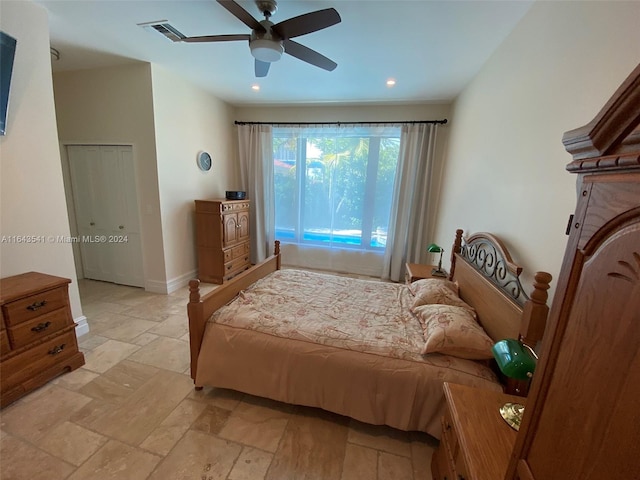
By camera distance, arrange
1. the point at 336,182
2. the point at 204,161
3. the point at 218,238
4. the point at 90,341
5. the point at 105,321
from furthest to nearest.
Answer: the point at 336,182, the point at 204,161, the point at 218,238, the point at 105,321, the point at 90,341

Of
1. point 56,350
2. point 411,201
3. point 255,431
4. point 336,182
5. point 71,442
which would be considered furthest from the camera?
point 336,182

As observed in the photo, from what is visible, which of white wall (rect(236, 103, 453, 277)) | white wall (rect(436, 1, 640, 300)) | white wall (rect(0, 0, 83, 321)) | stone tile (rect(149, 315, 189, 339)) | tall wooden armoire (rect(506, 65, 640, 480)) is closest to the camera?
tall wooden armoire (rect(506, 65, 640, 480))

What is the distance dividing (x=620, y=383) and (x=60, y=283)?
297 cm

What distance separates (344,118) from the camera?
421 cm

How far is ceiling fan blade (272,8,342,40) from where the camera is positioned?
1635mm

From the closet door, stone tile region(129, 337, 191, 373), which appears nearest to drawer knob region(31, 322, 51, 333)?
stone tile region(129, 337, 191, 373)

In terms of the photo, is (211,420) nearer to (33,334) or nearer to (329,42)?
(33,334)

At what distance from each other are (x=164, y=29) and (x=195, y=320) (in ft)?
8.25

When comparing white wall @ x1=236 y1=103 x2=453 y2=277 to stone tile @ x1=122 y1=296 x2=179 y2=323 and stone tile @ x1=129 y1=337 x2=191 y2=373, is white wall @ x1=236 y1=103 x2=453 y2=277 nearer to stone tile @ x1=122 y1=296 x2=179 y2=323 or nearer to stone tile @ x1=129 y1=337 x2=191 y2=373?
stone tile @ x1=122 y1=296 x2=179 y2=323

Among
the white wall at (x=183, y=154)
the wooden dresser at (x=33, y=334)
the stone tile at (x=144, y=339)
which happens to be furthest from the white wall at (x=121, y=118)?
the wooden dresser at (x=33, y=334)

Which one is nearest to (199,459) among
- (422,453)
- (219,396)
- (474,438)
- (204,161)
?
(219,396)

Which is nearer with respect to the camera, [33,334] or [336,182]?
[33,334]

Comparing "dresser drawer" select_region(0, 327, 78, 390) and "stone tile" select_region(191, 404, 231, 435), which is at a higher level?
"dresser drawer" select_region(0, 327, 78, 390)

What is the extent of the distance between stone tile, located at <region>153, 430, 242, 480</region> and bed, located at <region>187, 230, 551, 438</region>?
1.05 ft
